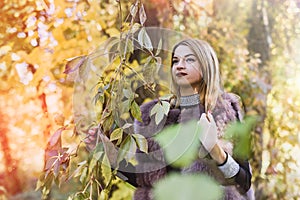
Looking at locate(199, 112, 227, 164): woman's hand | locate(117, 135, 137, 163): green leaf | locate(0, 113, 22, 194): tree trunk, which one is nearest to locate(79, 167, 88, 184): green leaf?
locate(117, 135, 137, 163): green leaf

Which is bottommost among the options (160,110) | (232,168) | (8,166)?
(8,166)

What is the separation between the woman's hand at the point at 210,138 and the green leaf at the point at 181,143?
0.04ft

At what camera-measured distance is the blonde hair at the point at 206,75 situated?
3.04 feet

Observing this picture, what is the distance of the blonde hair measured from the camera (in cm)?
93

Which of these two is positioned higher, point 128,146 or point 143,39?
point 143,39

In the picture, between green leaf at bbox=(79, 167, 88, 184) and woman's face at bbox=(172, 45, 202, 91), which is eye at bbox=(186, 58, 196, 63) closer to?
woman's face at bbox=(172, 45, 202, 91)

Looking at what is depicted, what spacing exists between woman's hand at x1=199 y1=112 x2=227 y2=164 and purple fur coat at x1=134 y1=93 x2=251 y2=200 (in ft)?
0.04

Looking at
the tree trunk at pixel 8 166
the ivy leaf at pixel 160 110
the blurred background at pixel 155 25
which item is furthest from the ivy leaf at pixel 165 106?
the tree trunk at pixel 8 166

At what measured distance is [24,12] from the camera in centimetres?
125

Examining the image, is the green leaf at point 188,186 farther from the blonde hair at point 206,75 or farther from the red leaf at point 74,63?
the red leaf at point 74,63

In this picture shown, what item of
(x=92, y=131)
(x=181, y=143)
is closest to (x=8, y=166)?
(x=92, y=131)

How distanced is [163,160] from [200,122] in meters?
0.10

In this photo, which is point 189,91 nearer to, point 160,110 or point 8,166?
point 160,110

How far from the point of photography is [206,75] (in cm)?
93
